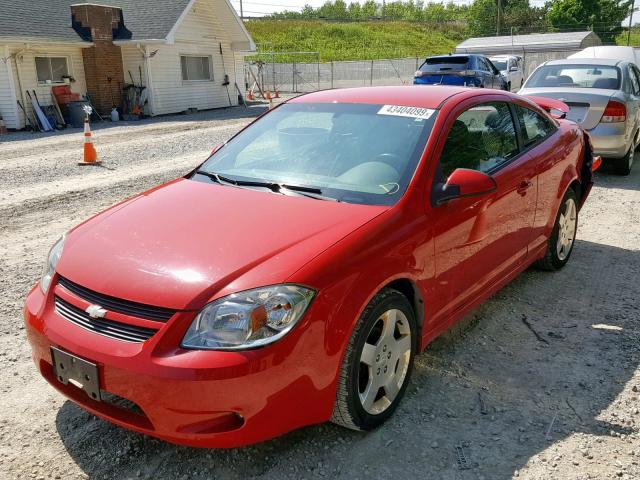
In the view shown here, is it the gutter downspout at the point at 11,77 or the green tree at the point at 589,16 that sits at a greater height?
the green tree at the point at 589,16

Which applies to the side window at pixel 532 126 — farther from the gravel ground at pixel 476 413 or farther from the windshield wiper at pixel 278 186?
the windshield wiper at pixel 278 186

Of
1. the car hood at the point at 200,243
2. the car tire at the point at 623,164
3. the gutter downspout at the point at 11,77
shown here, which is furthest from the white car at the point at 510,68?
the car hood at the point at 200,243

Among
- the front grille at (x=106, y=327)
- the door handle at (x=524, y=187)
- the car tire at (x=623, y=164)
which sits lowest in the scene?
the car tire at (x=623, y=164)

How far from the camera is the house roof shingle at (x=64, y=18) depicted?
59.1ft

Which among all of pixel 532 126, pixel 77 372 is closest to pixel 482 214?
pixel 532 126

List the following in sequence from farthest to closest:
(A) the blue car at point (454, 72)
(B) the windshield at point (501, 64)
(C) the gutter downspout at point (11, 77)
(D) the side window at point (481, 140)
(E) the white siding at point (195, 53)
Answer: (B) the windshield at point (501, 64), (E) the white siding at point (195, 53), (C) the gutter downspout at point (11, 77), (A) the blue car at point (454, 72), (D) the side window at point (481, 140)

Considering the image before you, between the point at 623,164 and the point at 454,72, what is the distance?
764 cm

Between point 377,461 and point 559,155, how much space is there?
3165mm

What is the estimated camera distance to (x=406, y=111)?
364cm

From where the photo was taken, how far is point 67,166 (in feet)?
35.3

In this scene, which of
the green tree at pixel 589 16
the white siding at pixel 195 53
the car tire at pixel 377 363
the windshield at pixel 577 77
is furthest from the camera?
the green tree at pixel 589 16

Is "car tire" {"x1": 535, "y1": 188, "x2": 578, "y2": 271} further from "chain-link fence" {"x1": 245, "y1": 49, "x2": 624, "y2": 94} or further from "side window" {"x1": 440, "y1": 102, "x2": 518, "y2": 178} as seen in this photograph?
"chain-link fence" {"x1": 245, "y1": 49, "x2": 624, "y2": 94}

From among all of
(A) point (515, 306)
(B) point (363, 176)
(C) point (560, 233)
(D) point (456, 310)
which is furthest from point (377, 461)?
(C) point (560, 233)

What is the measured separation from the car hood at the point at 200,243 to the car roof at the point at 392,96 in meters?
1.04
